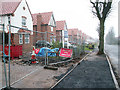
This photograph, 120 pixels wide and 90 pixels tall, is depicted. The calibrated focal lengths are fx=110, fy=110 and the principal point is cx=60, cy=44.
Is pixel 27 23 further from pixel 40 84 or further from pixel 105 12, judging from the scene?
pixel 40 84

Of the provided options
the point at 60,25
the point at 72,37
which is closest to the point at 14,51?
the point at 72,37

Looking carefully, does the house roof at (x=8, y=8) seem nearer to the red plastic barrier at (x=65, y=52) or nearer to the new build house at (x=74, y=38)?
the new build house at (x=74, y=38)

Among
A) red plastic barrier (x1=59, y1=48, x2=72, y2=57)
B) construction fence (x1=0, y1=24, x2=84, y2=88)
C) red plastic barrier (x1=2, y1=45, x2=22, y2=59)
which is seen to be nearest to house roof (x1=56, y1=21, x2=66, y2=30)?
construction fence (x1=0, y1=24, x2=84, y2=88)

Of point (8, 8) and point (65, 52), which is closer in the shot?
point (65, 52)

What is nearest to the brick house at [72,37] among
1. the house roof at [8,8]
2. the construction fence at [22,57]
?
the construction fence at [22,57]

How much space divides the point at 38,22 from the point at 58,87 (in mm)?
25895

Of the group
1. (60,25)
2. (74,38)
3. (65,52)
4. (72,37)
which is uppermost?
(60,25)

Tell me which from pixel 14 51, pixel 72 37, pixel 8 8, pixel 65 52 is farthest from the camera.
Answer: pixel 8 8

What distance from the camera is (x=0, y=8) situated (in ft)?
65.7

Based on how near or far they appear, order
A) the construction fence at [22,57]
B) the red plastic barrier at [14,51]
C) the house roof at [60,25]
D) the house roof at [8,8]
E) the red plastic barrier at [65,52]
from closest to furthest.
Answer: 1. the construction fence at [22,57]
2. the red plastic barrier at [65,52]
3. the red plastic barrier at [14,51]
4. the house roof at [8,8]
5. the house roof at [60,25]

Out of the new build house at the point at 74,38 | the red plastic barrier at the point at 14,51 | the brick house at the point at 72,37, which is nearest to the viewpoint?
the red plastic barrier at the point at 14,51

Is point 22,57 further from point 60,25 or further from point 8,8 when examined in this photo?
point 60,25

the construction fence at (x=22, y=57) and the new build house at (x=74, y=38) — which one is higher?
the new build house at (x=74, y=38)

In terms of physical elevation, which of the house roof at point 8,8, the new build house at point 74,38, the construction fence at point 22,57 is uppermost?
the house roof at point 8,8
